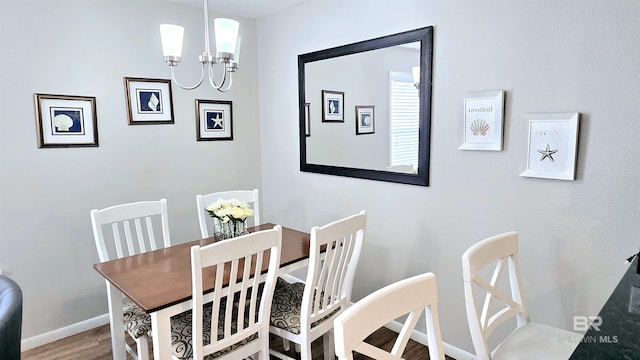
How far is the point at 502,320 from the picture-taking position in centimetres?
148

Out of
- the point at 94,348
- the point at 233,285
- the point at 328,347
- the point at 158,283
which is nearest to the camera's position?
the point at 233,285

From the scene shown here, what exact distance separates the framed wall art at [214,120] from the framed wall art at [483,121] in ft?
6.73

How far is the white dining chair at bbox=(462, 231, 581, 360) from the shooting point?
133cm

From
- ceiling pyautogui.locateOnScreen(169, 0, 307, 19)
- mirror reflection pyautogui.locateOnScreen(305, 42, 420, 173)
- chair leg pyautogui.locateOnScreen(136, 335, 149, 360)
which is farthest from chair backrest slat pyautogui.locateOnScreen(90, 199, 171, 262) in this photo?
ceiling pyautogui.locateOnScreen(169, 0, 307, 19)

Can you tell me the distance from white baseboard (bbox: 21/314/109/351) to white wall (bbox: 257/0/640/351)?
195 centimetres

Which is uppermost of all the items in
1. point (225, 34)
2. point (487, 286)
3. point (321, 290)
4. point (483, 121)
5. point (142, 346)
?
point (225, 34)

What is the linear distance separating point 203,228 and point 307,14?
6.02 ft

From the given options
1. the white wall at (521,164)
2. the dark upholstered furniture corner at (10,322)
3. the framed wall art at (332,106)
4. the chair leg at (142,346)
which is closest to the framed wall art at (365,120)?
the framed wall art at (332,106)

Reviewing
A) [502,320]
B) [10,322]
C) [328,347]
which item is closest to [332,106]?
[328,347]

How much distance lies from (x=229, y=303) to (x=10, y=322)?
2.48 feet

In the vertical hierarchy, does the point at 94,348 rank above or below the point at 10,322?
below

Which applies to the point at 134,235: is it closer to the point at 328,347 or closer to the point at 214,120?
the point at 214,120

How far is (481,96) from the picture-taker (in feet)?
6.64

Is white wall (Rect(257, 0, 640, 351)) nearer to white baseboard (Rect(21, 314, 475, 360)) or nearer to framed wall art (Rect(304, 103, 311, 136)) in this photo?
white baseboard (Rect(21, 314, 475, 360))
